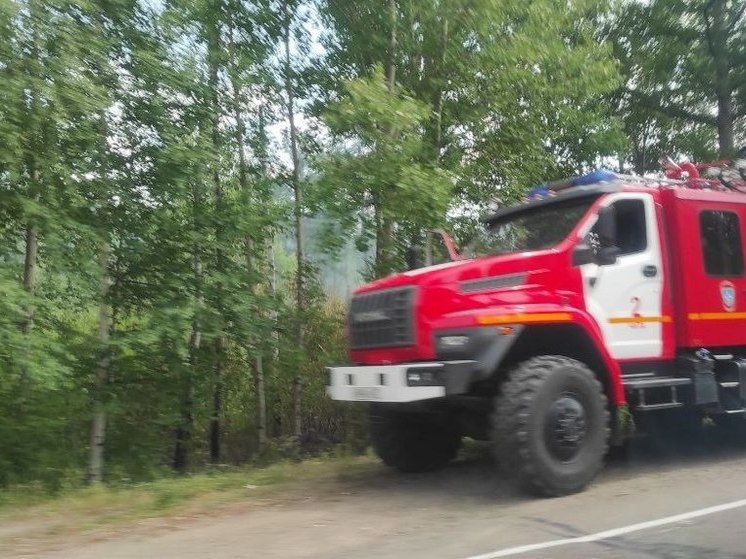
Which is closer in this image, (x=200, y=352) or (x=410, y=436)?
(x=410, y=436)

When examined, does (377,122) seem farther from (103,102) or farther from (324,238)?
(103,102)

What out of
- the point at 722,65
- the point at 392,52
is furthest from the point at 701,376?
the point at 722,65

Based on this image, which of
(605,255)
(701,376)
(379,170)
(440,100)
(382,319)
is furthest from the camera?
(440,100)

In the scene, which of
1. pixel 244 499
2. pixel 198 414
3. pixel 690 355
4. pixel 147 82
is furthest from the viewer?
pixel 198 414

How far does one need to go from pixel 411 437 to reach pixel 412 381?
200 centimetres

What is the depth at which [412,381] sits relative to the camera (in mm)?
6734

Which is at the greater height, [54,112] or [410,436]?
[54,112]

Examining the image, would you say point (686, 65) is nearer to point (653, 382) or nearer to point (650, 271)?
point (650, 271)

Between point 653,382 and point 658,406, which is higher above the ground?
point 653,382

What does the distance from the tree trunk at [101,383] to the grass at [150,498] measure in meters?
1.45

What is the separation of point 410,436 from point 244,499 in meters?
2.08

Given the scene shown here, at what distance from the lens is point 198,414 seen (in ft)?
38.7

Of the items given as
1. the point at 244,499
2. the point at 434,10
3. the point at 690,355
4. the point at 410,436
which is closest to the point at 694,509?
the point at 690,355

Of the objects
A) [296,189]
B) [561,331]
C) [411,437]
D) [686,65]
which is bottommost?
[411,437]
